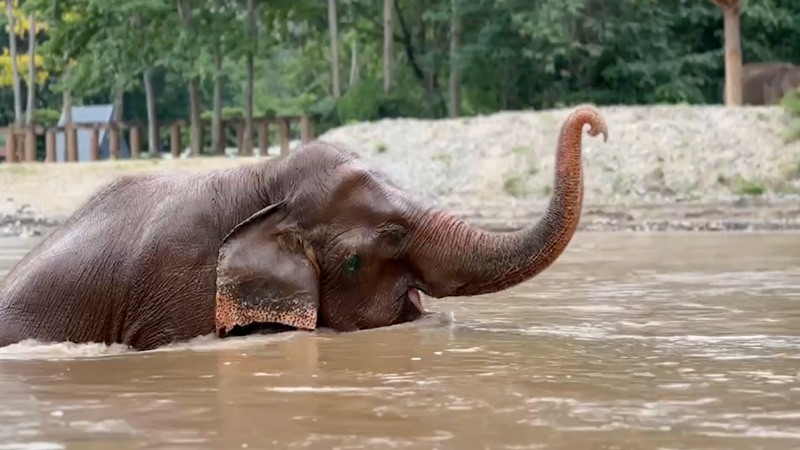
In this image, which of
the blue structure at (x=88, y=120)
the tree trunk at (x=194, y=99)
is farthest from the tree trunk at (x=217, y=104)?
the blue structure at (x=88, y=120)

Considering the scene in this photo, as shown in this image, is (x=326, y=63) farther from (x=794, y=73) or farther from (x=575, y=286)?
(x=575, y=286)

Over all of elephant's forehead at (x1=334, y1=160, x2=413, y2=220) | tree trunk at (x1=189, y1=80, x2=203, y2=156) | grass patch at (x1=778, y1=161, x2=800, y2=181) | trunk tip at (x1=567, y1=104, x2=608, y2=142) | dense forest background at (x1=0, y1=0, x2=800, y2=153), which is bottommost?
grass patch at (x1=778, y1=161, x2=800, y2=181)

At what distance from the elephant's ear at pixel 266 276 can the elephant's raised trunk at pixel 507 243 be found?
53 cm

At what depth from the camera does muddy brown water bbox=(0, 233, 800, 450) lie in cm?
423

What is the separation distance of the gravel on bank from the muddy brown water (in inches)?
498

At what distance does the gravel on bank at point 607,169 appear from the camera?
20.9 metres

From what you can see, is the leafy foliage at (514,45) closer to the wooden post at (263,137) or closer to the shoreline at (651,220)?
the wooden post at (263,137)

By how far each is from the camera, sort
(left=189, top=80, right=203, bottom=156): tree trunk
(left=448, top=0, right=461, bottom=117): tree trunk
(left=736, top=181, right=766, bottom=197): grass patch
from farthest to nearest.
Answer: (left=448, top=0, right=461, bottom=117): tree trunk < (left=189, top=80, right=203, bottom=156): tree trunk < (left=736, top=181, right=766, bottom=197): grass patch

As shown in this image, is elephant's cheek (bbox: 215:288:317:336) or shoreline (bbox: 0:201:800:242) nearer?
elephant's cheek (bbox: 215:288:317:336)

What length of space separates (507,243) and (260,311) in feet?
3.69

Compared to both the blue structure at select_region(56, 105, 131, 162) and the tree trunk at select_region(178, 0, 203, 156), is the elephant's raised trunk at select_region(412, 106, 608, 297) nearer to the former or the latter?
the tree trunk at select_region(178, 0, 203, 156)

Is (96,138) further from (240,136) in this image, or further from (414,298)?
(414,298)

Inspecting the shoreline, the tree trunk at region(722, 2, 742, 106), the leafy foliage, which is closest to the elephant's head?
the shoreline

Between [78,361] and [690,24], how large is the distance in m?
34.9
